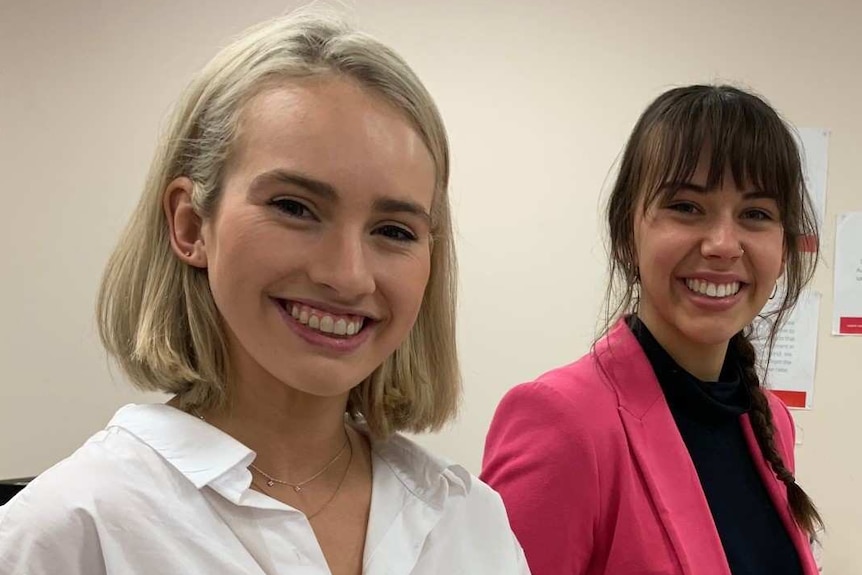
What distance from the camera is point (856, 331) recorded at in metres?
2.13

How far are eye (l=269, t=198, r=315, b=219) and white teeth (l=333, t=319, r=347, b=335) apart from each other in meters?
0.12

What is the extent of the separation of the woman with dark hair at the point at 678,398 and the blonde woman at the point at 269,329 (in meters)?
0.23

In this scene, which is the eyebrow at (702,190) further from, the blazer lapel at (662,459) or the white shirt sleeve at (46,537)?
the white shirt sleeve at (46,537)

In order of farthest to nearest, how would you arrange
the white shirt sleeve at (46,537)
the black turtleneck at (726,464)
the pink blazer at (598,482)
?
the black turtleneck at (726,464) → the pink blazer at (598,482) → the white shirt sleeve at (46,537)

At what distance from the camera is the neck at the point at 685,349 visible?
1339 mm

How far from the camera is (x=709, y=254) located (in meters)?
1.25

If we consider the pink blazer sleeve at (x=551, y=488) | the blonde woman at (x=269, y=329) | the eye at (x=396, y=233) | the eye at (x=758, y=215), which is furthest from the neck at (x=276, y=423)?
the eye at (x=758, y=215)

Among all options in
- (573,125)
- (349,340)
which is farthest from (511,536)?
(573,125)

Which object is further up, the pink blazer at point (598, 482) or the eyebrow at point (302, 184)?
the eyebrow at point (302, 184)

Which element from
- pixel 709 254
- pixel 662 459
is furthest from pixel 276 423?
pixel 709 254

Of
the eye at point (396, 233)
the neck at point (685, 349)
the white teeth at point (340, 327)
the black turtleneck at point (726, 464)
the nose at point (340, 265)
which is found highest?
the eye at point (396, 233)

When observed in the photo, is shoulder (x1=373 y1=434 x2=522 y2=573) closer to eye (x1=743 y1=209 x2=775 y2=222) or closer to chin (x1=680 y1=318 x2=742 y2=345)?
chin (x1=680 y1=318 x2=742 y2=345)

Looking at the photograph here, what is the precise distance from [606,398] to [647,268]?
23 centimetres

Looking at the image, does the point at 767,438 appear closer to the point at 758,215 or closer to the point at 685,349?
the point at 685,349
